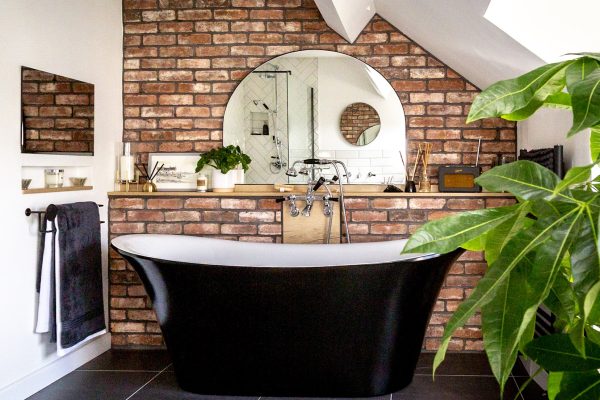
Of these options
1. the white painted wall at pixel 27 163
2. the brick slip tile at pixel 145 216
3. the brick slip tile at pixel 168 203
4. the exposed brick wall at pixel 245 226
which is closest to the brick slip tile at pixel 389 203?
the exposed brick wall at pixel 245 226

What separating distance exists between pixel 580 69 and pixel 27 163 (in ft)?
10.4

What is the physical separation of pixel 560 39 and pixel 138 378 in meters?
2.83

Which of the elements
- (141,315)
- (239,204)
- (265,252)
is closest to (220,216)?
(239,204)

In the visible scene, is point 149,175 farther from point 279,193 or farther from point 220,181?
point 279,193

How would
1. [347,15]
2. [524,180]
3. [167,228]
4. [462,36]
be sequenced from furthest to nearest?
[167,228], [347,15], [462,36], [524,180]

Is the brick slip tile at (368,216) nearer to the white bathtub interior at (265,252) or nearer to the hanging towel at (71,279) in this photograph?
the white bathtub interior at (265,252)

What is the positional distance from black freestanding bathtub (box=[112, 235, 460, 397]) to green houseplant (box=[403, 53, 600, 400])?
242 cm

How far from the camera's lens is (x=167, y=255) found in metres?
3.71

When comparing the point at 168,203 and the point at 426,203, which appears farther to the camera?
the point at 168,203

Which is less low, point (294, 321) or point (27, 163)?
point (27, 163)

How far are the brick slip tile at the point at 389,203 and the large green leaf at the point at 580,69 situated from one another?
3.52 meters

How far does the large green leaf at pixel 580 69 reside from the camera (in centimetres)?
62

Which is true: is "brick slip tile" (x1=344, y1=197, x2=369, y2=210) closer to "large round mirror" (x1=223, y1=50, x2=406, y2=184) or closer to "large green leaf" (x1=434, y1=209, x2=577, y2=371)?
"large round mirror" (x1=223, y1=50, x2=406, y2=184)

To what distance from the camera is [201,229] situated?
4.30 meters
